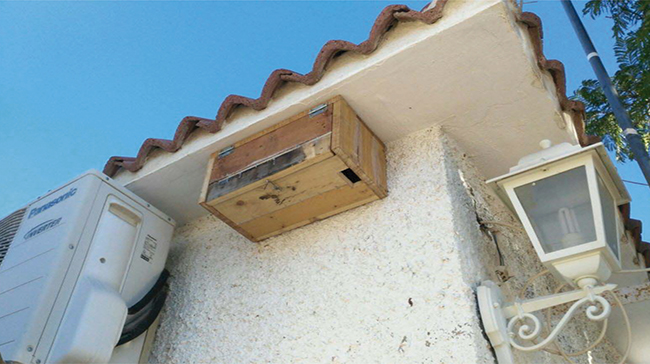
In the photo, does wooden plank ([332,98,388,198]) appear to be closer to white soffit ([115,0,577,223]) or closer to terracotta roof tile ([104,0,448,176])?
white soffit ([115,0,577,223])

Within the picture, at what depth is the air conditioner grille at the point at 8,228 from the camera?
8.31ft

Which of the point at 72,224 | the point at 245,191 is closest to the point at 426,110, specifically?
Result: the point at 245,191

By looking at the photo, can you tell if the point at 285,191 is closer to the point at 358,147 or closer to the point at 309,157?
the point at 309,157

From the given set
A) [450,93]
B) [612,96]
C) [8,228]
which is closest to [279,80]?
[450,93]

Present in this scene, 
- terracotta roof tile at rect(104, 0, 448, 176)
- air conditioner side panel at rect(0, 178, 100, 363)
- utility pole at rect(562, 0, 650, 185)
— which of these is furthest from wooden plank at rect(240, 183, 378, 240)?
utility pole at rect(562, 0, 650, 185)

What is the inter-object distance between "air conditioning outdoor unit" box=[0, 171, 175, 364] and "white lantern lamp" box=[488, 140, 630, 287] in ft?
5.08

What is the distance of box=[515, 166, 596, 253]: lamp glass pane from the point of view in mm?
1601

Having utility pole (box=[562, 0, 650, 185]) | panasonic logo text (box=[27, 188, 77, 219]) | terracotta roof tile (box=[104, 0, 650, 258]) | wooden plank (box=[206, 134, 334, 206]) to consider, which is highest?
utility pole (box=[562, 0, 650, 185])

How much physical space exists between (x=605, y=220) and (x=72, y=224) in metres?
1.96

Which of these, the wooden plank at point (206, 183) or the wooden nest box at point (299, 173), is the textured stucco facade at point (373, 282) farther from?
the wooden plank at point (206, 183)

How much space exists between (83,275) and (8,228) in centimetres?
72

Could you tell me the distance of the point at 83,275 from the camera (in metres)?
2.20

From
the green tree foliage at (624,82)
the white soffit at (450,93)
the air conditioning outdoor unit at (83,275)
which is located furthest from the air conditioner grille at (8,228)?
the green tree foliage at (624,82)

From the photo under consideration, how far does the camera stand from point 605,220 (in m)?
1.62
